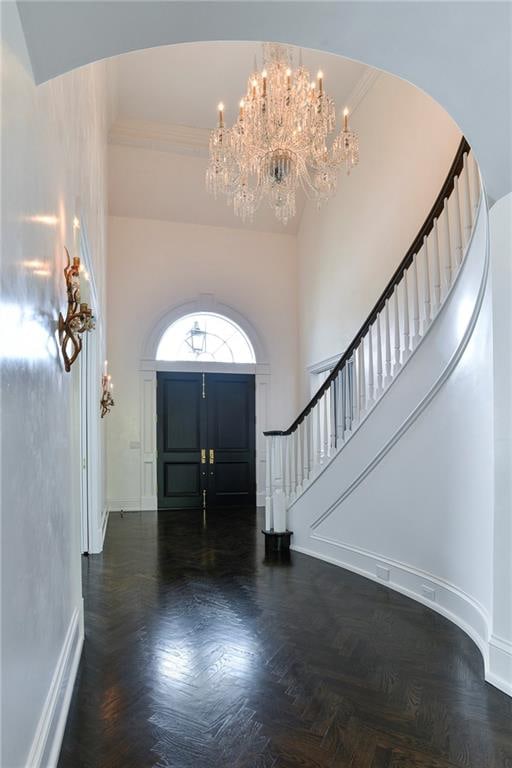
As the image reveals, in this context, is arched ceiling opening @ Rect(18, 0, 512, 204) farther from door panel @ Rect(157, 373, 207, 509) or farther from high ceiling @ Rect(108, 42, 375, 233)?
door panel @ Rect(157, 373, 207, 509)

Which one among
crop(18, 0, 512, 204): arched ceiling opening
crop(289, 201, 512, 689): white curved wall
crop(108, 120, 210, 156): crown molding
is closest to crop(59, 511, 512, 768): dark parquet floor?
crop(289, 201, 512, 689): white curved wall

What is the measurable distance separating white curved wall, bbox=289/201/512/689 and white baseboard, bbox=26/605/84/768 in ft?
7.24

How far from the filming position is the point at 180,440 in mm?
8938

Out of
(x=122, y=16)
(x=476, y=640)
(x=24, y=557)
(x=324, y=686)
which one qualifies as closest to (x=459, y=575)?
(x=476, y=640)

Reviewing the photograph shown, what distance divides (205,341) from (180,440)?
195 centimetres

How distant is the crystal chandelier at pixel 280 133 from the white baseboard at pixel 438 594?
3.98 m

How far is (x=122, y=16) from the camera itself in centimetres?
171

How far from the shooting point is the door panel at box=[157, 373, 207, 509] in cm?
883

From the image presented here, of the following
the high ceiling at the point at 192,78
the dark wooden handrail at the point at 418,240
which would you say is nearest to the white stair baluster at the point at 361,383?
the dark wooden handrail at the point at 418,240

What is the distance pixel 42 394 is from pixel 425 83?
2.20 m

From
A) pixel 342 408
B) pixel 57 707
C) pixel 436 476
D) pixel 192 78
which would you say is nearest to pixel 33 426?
pixel 57 707

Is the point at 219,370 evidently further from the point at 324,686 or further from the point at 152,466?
the point at 324,686

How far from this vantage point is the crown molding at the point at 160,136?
7.95 meters

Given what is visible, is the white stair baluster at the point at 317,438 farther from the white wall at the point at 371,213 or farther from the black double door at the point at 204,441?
the black double door at the point at 204,441
